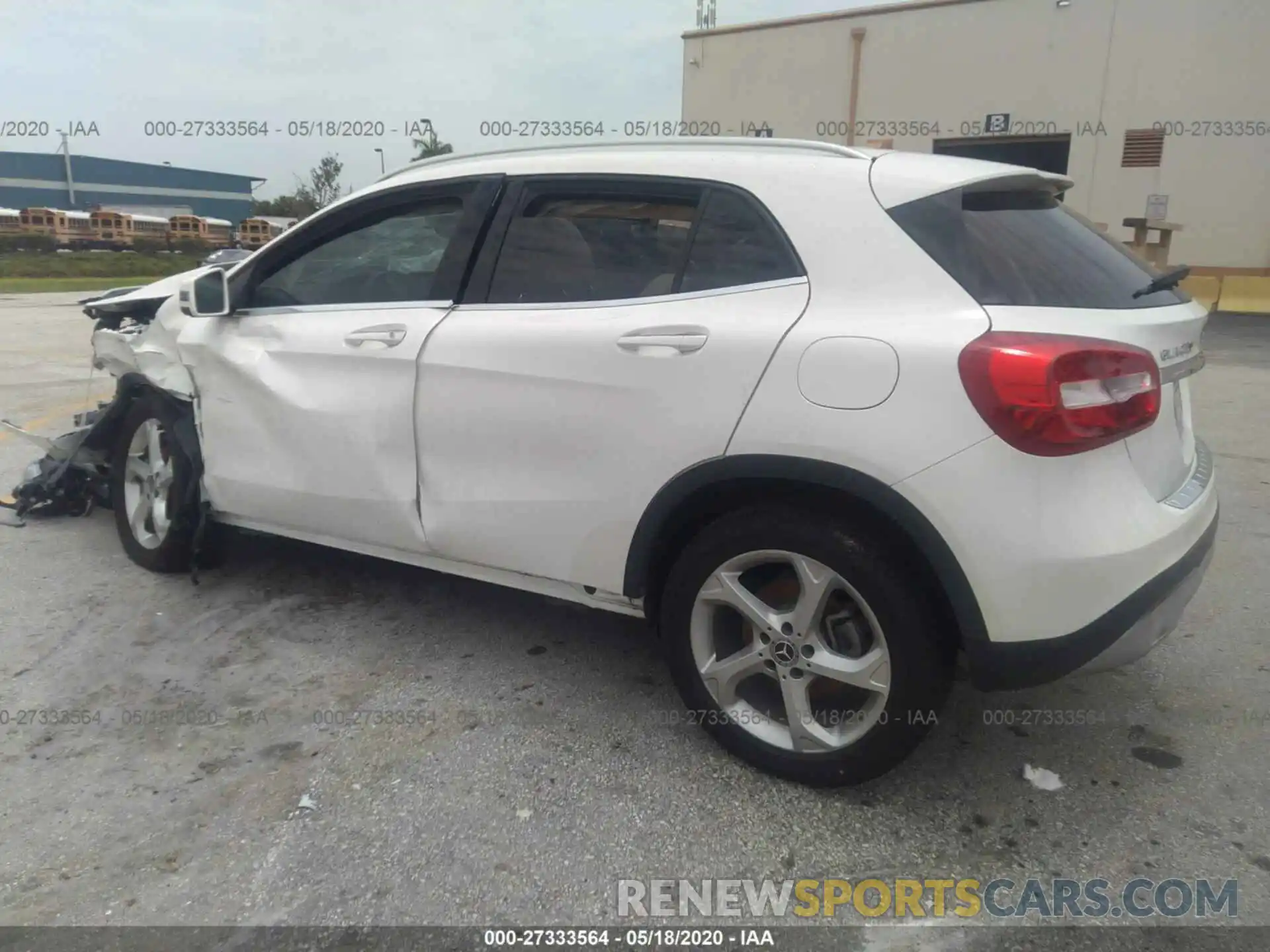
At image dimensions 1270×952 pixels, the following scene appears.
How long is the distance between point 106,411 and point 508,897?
3.18 meters

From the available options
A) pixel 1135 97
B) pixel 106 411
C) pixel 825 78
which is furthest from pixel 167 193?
pixel 106 411

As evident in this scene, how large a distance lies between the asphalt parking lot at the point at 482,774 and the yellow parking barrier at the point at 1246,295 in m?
16.0

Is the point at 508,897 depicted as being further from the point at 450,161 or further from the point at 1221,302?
the point at 1221,302

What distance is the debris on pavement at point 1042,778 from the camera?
8.67 ft

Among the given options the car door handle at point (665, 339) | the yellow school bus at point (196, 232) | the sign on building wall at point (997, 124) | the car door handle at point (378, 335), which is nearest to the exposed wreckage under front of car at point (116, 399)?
the car door handle at point (378, 335)

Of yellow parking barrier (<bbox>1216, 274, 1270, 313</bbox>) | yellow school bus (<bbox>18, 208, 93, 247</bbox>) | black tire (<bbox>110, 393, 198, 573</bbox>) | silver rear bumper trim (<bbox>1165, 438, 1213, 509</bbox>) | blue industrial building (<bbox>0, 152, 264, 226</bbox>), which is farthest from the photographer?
blue industrial building (<bbox>0, 152, 264, 226</bbox>)

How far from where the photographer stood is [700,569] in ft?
8.54

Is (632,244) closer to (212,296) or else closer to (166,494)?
(212,296)

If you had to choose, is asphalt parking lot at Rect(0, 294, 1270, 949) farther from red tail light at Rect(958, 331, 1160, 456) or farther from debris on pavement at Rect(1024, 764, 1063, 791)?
red tail light at Rect(958, 331, 1160, 456)

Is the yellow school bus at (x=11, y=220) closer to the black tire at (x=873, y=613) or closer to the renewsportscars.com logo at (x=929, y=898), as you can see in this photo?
the black tire at (x=873, y=613)

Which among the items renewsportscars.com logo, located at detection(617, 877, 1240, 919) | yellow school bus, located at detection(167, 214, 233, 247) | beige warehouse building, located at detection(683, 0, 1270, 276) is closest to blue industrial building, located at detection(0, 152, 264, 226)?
yellow school bus, located at detection(167, 214, 233, 247)

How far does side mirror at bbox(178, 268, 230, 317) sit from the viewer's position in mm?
3537

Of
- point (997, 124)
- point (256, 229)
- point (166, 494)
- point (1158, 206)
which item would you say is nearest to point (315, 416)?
point (166, 494)

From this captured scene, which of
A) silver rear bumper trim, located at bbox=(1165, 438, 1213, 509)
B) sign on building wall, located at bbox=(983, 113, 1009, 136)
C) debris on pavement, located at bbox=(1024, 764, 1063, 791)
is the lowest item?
debris on pavement, located at bbox=(1024, 764, 1063, 791)
